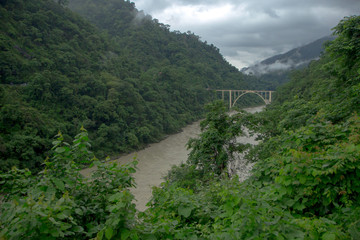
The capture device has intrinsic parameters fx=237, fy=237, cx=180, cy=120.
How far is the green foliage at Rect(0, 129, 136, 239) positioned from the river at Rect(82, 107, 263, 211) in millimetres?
8555

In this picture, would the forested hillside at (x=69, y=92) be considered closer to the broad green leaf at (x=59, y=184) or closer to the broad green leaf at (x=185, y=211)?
the broad green leaf at (x=59, y=184)

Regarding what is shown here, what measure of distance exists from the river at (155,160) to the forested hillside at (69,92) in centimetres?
119

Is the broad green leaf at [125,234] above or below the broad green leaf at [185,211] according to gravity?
above

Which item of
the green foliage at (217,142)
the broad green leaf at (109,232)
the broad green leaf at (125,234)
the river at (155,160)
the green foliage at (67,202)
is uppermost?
the green foliage at (67,202)

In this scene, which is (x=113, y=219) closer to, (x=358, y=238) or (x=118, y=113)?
(x=358, y=238)

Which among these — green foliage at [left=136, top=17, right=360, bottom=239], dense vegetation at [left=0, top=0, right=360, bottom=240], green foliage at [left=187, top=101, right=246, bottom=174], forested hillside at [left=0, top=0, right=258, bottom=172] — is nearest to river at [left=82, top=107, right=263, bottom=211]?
forested hillside at [left=0, top=0, right=258, bottom=172]

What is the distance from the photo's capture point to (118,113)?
20.1m

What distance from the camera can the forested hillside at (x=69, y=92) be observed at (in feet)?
42.1

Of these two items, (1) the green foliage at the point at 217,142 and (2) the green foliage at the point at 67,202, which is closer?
(2) the green foliage at the point at 67,202

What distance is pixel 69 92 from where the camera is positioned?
56.2 ft

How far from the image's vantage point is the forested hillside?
505 inches

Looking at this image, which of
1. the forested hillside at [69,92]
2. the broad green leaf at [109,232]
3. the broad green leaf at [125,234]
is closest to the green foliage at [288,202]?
the broad green leaf at [125,234]

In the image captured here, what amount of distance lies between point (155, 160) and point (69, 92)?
7953 millimetres

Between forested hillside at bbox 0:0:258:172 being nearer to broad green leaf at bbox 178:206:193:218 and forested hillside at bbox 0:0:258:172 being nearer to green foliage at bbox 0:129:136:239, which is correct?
green foliage at bbox 0:129:136:239
